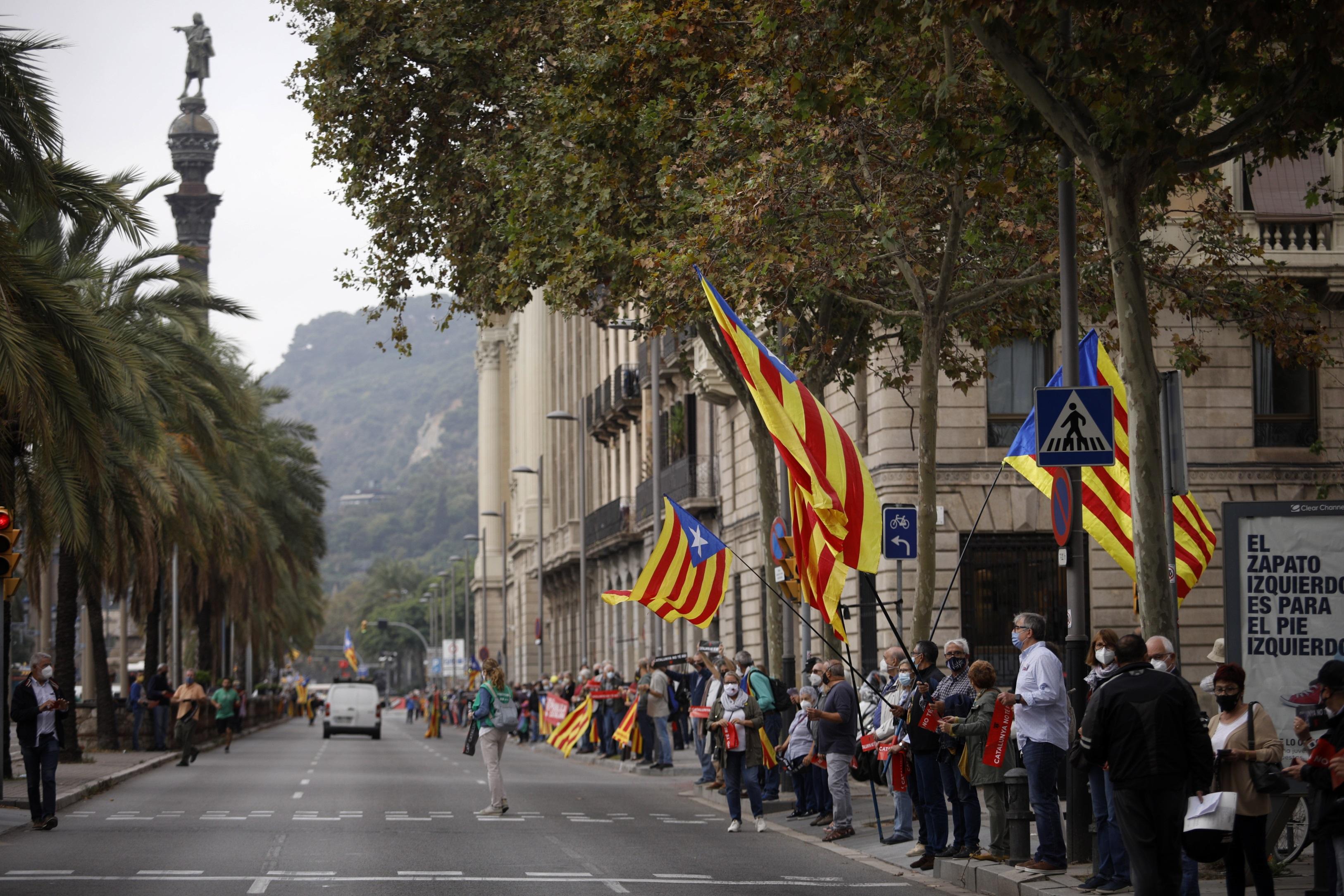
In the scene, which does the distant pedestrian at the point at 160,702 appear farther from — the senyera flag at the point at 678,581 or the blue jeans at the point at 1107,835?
the blue jeans at the point at 1107,835

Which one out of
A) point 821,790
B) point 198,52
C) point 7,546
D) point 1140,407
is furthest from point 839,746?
point 198,52

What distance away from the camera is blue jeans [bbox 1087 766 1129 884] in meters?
12.8

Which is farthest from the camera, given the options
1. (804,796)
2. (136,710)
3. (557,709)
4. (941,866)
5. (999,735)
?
(557,709)

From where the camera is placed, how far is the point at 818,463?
15453 millimetres

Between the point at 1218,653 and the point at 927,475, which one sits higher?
the point at 927,475

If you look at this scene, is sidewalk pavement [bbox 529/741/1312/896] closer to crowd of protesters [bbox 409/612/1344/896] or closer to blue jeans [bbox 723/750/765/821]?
crowd of protesters [bbox 409/612/1344/896]

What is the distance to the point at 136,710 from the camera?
133ft

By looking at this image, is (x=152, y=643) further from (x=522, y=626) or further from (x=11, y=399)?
(x=522, y=626)

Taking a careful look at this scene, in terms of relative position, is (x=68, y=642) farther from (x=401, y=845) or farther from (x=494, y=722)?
(x=401, y=845)

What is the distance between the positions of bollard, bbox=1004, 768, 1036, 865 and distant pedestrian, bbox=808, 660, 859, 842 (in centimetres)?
376

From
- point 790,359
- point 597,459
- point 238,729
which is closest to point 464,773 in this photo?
point 790,359

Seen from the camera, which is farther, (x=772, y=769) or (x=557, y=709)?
(x=557, y=709)

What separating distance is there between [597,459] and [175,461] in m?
35.5

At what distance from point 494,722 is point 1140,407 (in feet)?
33.9
